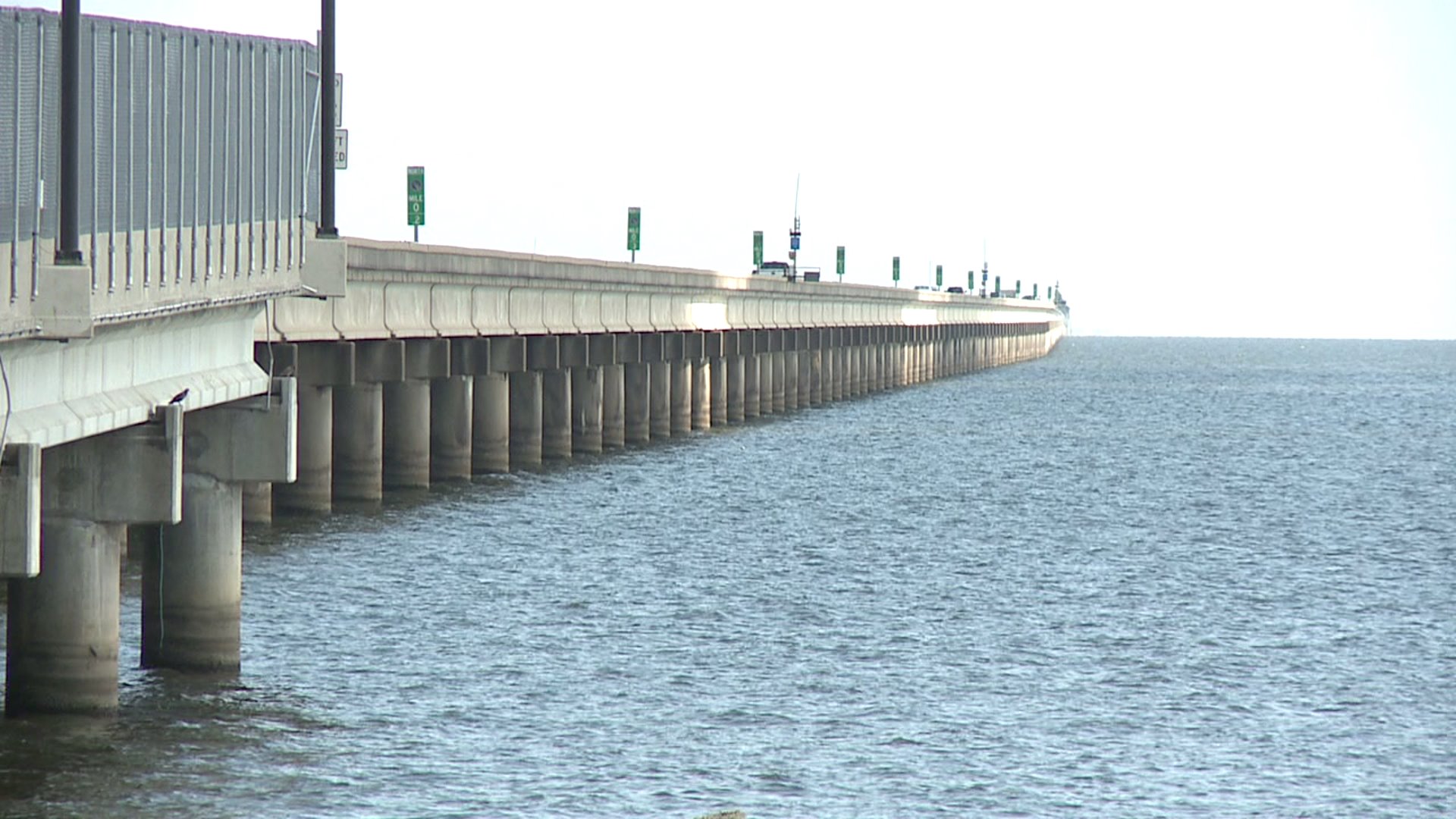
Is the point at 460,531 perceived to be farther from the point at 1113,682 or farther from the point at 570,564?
the point at 1113,682

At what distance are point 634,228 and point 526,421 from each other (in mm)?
16296

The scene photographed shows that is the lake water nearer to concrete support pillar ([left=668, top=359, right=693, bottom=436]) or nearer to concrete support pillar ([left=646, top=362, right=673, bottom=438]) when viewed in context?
concrete support pillar ([left=646, top=362, right=673, bottom=438])

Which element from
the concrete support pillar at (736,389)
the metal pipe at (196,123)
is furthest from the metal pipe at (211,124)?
the concrete support pillar at (736,389)

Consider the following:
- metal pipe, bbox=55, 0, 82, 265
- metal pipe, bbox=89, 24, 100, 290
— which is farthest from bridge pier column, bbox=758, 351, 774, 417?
metal pipe, bbox=55, 0, 82, 265

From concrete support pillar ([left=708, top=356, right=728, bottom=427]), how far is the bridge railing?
59.4 meters

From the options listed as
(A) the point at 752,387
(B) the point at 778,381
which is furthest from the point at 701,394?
(B) the point at 778,381

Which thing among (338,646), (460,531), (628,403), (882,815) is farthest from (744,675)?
(628,403)

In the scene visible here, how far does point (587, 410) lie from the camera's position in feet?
209

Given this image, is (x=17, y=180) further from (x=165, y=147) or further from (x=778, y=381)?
(x=778, y=381)

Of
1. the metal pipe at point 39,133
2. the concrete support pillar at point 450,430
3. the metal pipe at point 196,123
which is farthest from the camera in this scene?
the concrete support pillar at point 450,430

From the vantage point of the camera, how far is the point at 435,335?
4416 cm

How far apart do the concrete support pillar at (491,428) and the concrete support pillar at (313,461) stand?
12113 mm

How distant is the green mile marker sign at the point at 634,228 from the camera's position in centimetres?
7175

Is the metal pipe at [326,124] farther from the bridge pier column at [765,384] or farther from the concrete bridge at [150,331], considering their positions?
the bridge pier column at [765,384]
